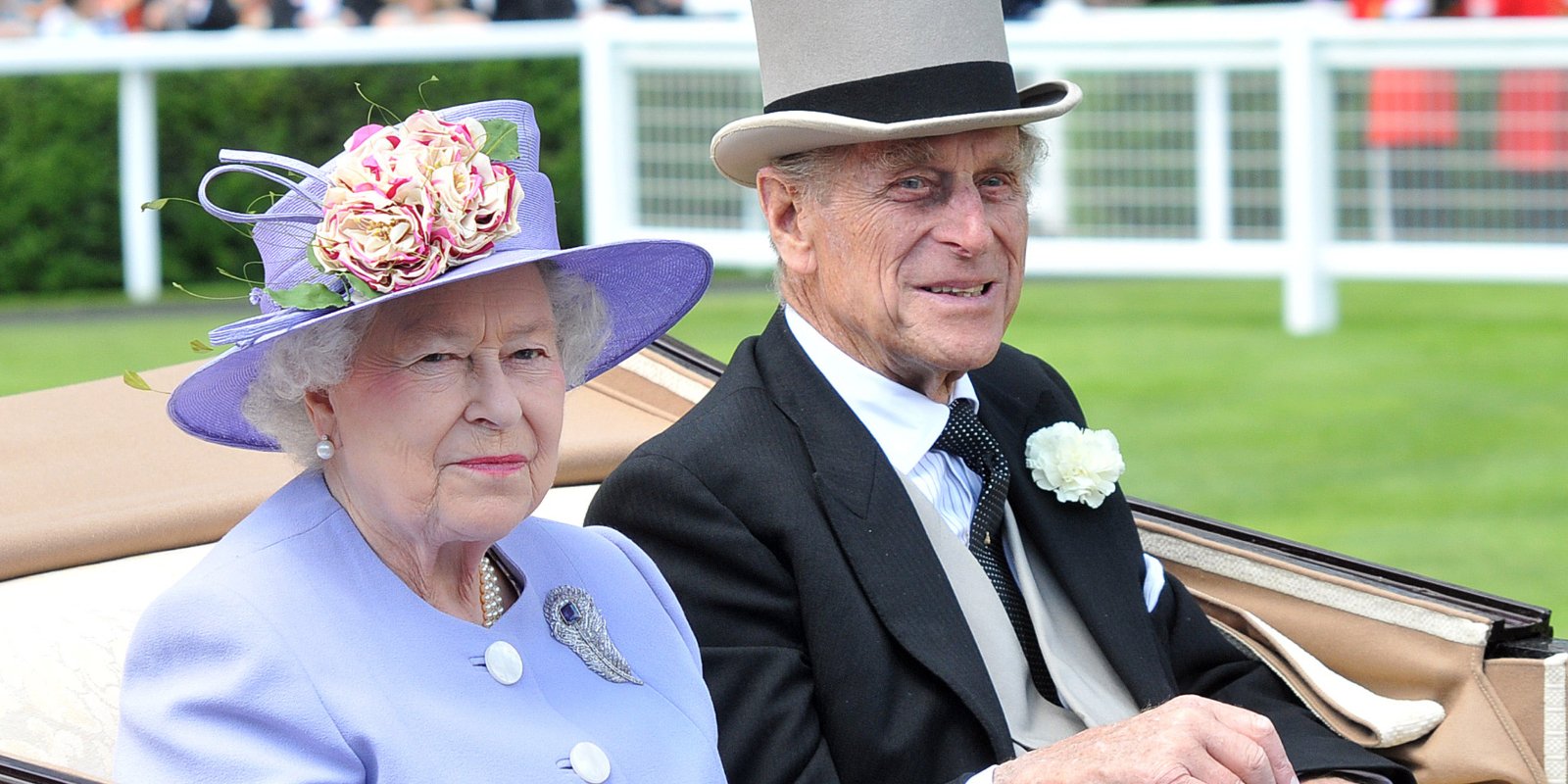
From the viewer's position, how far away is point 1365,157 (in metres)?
9.65

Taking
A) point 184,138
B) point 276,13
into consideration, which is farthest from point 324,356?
point 276,13

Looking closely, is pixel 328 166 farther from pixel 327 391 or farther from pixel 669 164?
pixel 669 164

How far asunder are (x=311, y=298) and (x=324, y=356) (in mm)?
78

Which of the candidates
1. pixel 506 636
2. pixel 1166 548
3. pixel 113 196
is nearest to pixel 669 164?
pixel 113 196

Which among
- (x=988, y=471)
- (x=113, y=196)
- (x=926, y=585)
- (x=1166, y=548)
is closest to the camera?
(x=926, y=585)

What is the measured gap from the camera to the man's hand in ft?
7.72

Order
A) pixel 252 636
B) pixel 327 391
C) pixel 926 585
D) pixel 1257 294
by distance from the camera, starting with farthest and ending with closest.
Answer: pixel 1257 294 < pixel 926 585 < pixel 327 391 < pixel 252 636

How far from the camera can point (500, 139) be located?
2137mm

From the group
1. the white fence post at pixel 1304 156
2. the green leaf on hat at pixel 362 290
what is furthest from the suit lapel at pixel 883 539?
the white fence post at pixel 1304 156

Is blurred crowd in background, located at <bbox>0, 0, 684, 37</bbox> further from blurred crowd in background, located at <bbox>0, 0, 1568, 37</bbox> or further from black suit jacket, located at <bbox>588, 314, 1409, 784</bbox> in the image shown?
black suit jacket, located at <bbox>588, 314, 1409, 784</bbox>

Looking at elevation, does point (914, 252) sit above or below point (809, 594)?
above

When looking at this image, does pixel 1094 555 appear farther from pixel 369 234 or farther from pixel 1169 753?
pixel 369 234

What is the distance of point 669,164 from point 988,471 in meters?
7.02

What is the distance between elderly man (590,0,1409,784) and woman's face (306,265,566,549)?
20.0 inches
